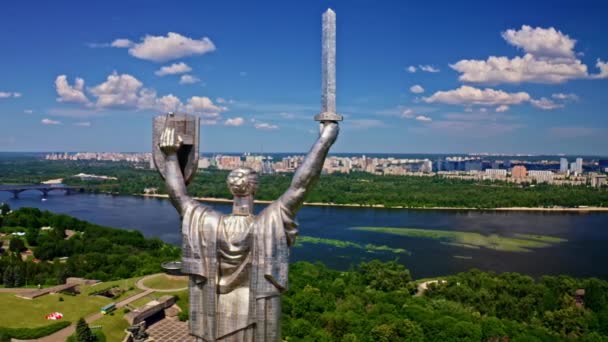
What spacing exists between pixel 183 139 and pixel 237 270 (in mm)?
971

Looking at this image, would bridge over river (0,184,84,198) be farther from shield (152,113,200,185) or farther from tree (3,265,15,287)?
shield (152,113,200,185)

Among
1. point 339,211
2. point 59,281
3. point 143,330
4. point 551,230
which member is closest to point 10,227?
point 59,281

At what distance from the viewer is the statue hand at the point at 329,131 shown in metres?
3.18

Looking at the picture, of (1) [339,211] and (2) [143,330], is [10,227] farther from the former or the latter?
(1) [339,211]

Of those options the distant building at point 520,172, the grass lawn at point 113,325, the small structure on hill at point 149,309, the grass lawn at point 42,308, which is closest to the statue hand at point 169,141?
the grass lawn at point 113,325

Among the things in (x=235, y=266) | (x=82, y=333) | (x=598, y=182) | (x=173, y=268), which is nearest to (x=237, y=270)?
(x=235, y=266)

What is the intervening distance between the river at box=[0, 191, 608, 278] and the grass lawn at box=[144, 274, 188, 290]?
8516 millimetres

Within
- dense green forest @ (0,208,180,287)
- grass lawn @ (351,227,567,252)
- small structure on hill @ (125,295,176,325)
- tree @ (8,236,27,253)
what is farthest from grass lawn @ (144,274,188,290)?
grass lawn @ (351,227,567,252)

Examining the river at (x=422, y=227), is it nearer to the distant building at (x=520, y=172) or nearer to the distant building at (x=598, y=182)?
the distant building at (x=598, y=182)

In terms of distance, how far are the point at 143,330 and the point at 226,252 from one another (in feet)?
30.0

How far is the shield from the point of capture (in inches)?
136

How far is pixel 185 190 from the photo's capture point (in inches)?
135

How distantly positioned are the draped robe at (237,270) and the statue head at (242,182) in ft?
0.56

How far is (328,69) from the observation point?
3.18m
